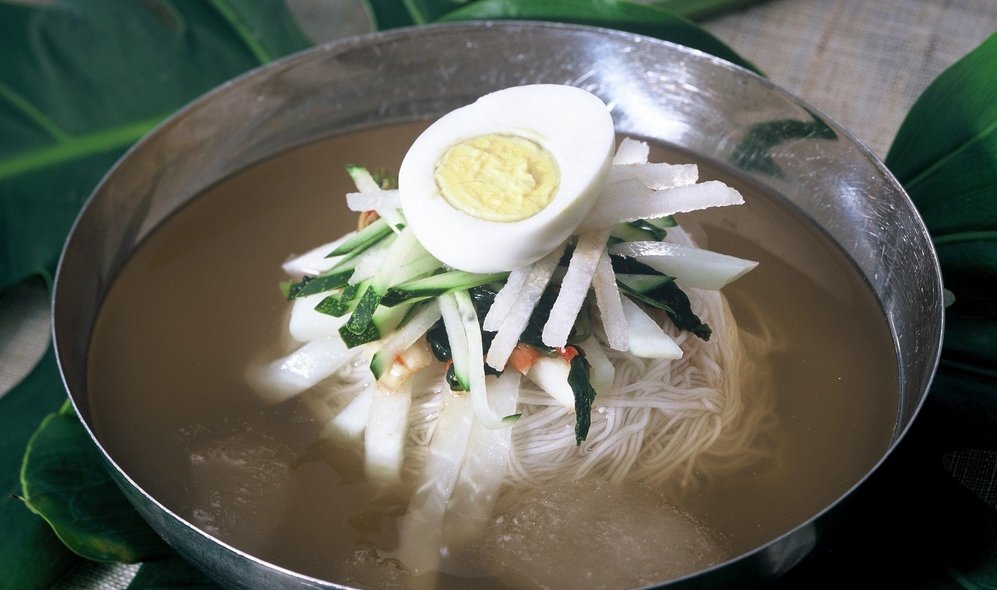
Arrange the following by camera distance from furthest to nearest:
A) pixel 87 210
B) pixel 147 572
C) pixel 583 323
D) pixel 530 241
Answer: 1. pixel 87 210
2. pixel 147 572
3. pixel 583 323
4. pixel 530 241

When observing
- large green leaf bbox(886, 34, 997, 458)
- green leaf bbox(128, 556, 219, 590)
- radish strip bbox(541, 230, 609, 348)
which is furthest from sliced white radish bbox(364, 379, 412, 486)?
large green leaf bbox(886, 34, 997, 458)

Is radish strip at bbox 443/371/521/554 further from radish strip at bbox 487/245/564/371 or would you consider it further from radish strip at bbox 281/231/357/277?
radish strip at bbox 281/231/357/277

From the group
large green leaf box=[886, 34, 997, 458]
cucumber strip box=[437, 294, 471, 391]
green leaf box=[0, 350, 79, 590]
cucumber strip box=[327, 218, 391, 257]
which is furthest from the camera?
large green leaf box=[886, 34, 997, 458]

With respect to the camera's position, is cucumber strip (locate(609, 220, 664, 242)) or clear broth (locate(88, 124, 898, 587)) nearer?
clear broth (locate(88, 124, 898, 587))

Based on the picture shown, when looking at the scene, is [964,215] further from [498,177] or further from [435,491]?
[435,491]

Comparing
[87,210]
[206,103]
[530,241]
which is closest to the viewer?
[530,241]

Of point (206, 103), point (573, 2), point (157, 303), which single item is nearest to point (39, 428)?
point (157, 303)

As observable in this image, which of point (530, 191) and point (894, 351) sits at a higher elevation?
point (530, 191)

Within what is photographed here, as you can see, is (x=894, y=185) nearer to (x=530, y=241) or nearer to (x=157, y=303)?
(x=530, y=241)

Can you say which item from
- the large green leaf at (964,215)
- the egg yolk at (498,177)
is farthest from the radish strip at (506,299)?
the large green leaf at (964,215)
